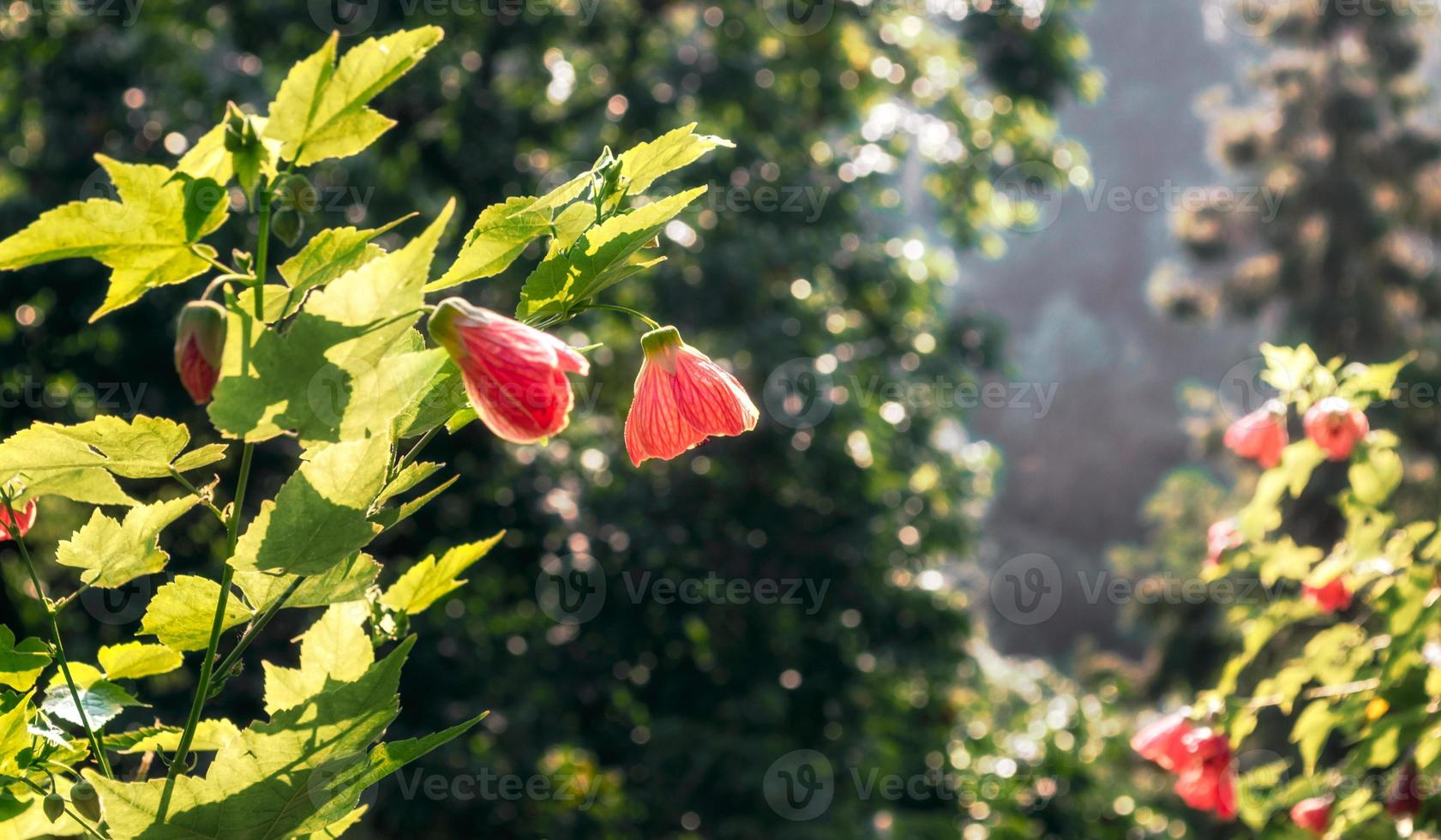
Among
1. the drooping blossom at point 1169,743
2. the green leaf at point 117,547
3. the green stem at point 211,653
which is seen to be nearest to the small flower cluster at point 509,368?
the green stem at point 211,653

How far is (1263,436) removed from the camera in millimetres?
1704

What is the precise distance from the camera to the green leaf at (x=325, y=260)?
0.53 meters

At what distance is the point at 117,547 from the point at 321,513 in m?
0.20

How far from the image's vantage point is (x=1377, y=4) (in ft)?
20.0

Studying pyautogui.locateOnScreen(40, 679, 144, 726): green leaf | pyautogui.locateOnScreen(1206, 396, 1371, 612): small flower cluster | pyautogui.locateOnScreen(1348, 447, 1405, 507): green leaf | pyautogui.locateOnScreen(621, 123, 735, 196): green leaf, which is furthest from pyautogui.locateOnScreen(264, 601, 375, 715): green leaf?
pyautogui.locateOnScreen(1348, 447, 1405, 507): green leaf

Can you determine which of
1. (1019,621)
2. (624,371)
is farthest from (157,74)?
(1019,621)

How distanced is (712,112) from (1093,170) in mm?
19452

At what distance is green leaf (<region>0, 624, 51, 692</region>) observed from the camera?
627 millimetres

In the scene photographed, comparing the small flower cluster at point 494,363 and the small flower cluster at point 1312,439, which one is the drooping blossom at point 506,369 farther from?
the small flower cluster at point 1312,439

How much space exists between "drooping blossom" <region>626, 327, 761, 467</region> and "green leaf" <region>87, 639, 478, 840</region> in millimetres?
222

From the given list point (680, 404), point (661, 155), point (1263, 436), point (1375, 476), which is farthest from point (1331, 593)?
point (661, 155)

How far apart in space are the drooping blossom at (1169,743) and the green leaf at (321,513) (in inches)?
55.8

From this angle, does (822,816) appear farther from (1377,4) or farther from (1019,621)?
(1019,621)

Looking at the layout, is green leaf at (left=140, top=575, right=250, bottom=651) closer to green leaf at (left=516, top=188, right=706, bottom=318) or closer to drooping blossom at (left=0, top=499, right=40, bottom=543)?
drooping blossom at (left=0, top=499, right=40, bottom=543)
